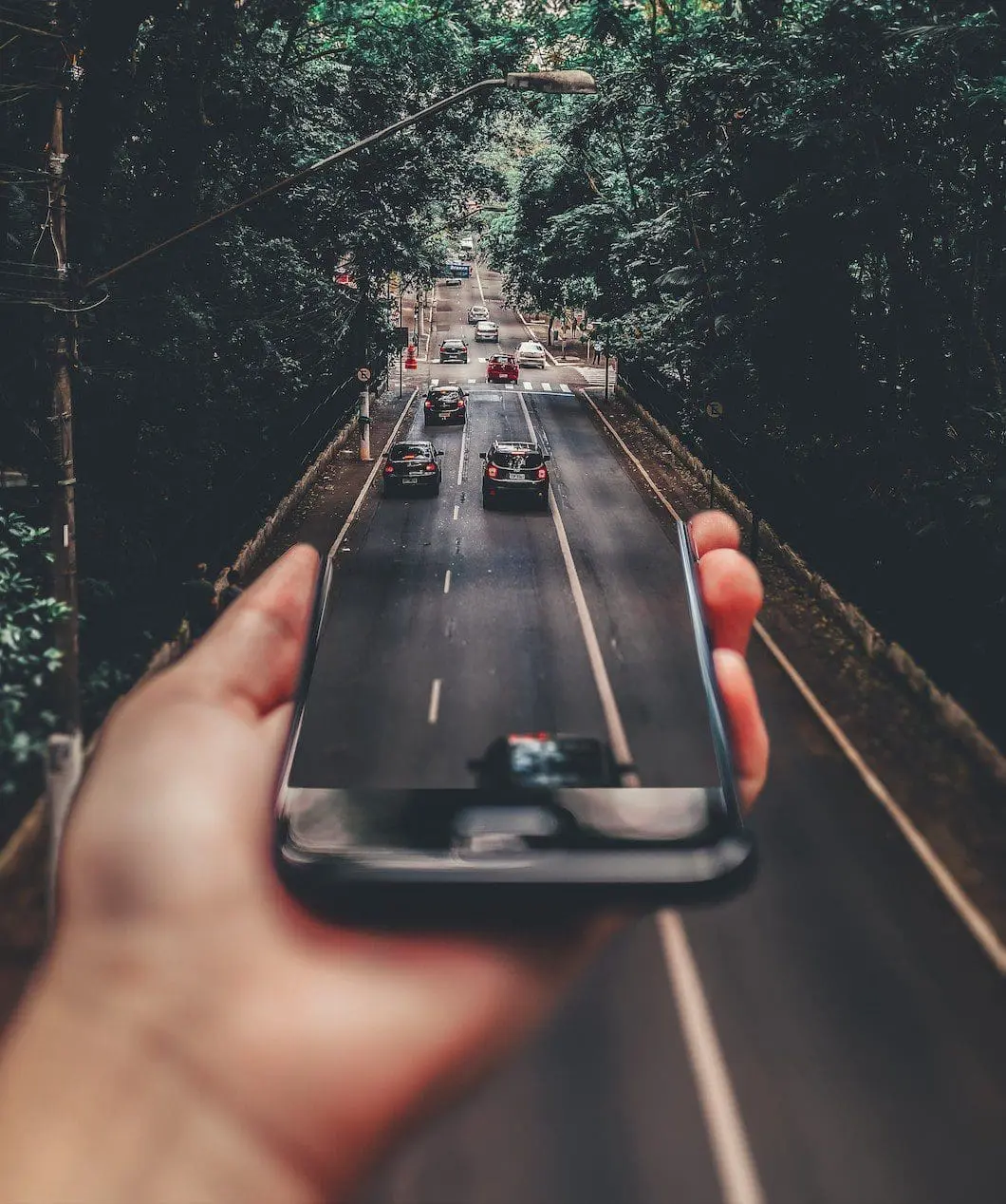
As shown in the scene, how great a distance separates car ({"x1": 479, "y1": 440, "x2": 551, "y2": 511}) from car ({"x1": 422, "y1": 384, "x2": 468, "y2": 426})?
1780 cm

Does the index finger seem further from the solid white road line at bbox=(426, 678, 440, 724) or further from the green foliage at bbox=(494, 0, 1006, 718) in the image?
the green foliage at bbox=(494, 0, 1006, 718)

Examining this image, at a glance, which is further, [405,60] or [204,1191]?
[405,60]

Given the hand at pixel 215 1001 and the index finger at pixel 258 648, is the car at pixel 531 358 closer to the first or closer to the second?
the index finger at pixel 258 648

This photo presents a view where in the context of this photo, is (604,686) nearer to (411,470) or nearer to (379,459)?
(411,470)

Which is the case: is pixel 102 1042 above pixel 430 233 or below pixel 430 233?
below

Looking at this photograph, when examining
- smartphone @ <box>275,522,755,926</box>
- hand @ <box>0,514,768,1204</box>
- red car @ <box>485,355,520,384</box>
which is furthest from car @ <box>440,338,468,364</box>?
hand @ <box>0,514,768,1204</box>

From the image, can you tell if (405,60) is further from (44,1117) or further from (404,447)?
(44,1117)

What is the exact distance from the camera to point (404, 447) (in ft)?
79.5

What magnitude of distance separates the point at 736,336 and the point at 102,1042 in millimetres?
23120

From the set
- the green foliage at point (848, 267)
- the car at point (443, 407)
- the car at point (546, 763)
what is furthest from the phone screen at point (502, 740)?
the car at point (443, 407)

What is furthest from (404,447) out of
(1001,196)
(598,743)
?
(598,743)

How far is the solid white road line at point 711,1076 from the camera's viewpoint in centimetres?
645

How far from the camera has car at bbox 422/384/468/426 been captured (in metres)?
39.3

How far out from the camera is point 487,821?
2.35 meters
